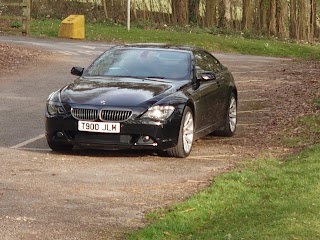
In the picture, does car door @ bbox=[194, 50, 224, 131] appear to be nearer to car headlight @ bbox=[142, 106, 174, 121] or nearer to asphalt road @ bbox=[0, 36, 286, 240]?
asphalt road @ bbox=[0, 36, 286, 240]

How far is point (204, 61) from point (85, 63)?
13.3 m

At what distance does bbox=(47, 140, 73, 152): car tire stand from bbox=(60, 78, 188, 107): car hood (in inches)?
24.3

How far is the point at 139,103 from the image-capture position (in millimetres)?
13227

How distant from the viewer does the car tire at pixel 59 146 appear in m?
13.6

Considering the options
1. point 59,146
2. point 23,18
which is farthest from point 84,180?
point 23,18

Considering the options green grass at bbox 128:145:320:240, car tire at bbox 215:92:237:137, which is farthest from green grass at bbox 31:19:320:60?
green grass at bbox 128:145:320:240

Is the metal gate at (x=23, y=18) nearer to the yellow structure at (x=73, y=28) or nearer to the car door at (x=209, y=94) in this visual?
the yellow structure at (x=73, y=28)

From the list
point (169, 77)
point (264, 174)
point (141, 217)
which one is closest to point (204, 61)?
point (169, 77)

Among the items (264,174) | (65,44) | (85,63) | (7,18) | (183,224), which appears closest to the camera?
(183,224)

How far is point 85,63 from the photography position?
2855 cm

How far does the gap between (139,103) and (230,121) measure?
128 inches

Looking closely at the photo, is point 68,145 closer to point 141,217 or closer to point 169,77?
point 169,77

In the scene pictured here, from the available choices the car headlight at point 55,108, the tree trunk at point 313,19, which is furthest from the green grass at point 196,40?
the car headlight at point 55,108

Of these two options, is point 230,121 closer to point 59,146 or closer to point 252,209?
point 59,146
